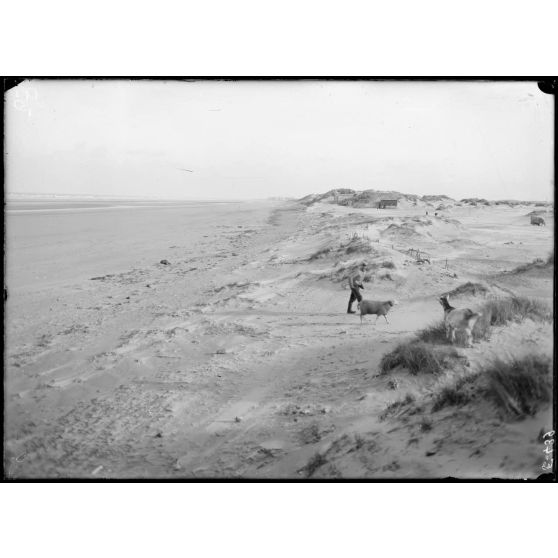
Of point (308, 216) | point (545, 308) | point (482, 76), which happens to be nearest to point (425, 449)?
point (545, 308)

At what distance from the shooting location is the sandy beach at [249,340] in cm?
435

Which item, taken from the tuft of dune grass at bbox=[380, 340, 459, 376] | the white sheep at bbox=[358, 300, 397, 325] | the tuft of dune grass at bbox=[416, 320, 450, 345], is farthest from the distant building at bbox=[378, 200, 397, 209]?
the tuft of dune grass at bbox=[380, 340, 459, 376]

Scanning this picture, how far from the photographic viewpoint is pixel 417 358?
454cm

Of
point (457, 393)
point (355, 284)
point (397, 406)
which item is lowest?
point (397, 406)

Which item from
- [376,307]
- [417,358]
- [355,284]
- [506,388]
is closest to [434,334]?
[417,358]

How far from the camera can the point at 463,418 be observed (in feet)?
13.8

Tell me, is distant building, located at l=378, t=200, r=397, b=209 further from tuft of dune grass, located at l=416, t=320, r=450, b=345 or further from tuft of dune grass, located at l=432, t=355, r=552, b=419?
tuft of dune grass, located at l=432, t=355, r=552, b=419

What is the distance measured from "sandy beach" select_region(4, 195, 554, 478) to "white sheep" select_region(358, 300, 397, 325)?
7 centimetres

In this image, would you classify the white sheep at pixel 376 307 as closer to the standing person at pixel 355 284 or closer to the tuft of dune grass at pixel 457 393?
the standing person at pixel 355 284

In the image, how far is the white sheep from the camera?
4.81m

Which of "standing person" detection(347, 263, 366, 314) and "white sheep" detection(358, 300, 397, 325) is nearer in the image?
"white sheep" detection(358, 300, 397, 325)

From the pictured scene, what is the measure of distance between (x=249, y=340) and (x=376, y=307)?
1237 mm

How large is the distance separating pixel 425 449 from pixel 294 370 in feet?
4.23

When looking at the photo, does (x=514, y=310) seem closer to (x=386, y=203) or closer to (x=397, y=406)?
(x=397, y=406)
